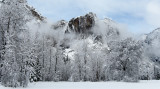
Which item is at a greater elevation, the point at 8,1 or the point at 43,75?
the point at 8,1

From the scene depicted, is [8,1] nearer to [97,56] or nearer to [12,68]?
[12,68]

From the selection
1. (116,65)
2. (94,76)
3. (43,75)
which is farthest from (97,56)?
(116,65)

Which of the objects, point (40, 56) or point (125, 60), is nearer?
point (125, 60)

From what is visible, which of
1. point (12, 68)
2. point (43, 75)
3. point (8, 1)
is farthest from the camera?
point (43, 75)

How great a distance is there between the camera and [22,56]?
26.5 metres

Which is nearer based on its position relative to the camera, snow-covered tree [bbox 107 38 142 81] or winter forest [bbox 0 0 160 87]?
winter forest [bbox 0 0 160 87]

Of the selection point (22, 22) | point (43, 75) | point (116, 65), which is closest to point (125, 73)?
point (116, 65)

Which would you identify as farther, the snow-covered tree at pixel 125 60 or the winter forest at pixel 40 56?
the snow-covered tree at pixel 125 60

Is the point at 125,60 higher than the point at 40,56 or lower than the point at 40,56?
lower

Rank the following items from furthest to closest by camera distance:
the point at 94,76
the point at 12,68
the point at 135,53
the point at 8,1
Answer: the point at 94,76 < the point at 135,53 < the point at 8,1 < the point at 12,68

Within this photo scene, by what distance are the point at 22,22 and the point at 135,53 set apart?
25.9 metres

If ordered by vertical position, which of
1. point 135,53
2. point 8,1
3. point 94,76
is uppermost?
point 8,1

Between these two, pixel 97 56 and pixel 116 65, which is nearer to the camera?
pixel 116 65

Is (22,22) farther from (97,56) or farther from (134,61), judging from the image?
(97,56)
